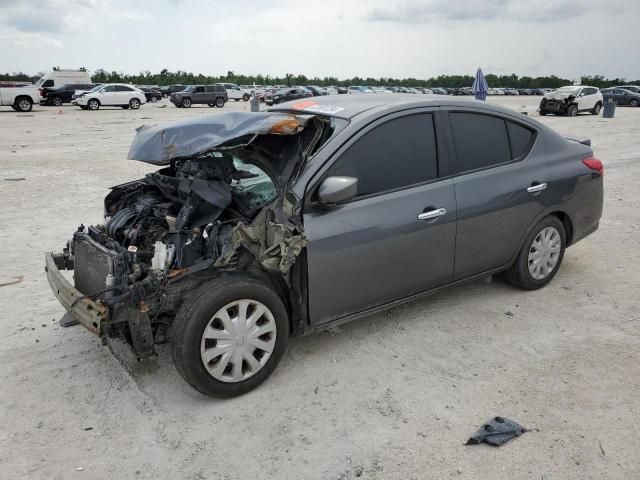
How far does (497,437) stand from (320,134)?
214cm

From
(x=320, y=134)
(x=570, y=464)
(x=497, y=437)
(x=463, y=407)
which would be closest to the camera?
(x=570, y=464)

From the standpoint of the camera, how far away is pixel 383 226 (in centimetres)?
372

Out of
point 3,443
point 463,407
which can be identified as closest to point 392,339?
point 463,407

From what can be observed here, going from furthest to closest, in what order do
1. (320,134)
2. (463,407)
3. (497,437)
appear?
(320,134) < (463,407) < (497,437)

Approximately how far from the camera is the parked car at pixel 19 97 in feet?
94.7

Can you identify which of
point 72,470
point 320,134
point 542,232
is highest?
point 320,134

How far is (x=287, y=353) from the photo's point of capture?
3939 mm

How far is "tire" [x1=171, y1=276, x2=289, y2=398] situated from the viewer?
3.16 m

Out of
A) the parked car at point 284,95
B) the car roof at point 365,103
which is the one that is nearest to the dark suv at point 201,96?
the parked car at point 284,95

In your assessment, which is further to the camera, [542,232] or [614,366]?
[542,232]

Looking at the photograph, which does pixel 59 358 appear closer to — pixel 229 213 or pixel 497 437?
pixel 229 213

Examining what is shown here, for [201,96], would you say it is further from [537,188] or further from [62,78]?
[537,188]

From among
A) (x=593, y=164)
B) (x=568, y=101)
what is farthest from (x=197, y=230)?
(x=568, y=101)

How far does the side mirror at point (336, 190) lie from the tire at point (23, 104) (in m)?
31.2
